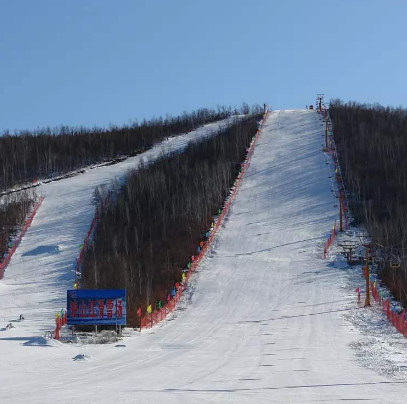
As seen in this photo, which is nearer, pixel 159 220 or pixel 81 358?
pixel 81 358

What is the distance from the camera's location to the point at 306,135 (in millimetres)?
72500

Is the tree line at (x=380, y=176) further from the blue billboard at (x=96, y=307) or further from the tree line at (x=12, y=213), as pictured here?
the tree line at (x=12, y=213)

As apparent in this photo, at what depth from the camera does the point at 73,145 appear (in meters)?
80.9

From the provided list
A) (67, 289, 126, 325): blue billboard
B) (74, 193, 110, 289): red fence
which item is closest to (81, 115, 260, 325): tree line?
(74, 193, 110, 289): red fence

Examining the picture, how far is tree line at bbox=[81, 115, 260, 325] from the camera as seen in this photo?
32438mm

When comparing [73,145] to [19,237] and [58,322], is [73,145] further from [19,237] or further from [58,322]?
[58,322]

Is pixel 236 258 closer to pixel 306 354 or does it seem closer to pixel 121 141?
pixel 306 354

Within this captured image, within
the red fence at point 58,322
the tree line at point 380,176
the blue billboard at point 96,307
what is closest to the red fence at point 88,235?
the red fence at point 58,322

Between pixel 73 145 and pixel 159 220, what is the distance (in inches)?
1523

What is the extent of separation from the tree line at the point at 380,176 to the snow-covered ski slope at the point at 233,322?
2216mm

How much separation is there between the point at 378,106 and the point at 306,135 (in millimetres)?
24730

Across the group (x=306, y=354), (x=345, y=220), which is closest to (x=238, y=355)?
(x=306, y=354)

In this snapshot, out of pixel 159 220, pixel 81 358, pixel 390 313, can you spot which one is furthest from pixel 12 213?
pixel 81 358

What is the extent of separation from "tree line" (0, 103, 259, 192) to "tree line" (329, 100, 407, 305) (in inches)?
824
